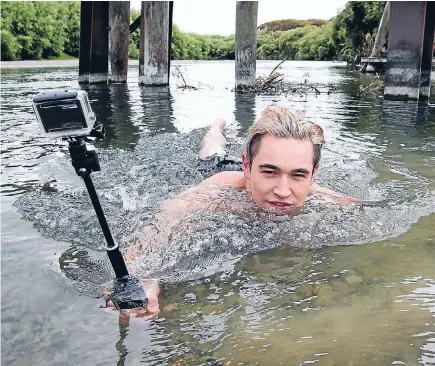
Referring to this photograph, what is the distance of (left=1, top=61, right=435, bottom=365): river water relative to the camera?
2398 mm

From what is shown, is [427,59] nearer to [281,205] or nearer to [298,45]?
[281,205]

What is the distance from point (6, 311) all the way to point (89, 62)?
1701 cm

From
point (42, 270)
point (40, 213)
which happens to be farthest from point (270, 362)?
point (40, 213)

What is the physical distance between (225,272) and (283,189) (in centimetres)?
63

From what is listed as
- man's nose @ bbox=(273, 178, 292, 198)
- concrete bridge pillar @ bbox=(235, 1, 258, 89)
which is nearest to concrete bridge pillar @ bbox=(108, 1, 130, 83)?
concrete bridge pillar @ bbox=(235, 1, 258, 89)

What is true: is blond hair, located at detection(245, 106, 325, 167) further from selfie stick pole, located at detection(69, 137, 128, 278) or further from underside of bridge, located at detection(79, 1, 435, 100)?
underside of bridge, located at detection(79, 1, 435, 100)

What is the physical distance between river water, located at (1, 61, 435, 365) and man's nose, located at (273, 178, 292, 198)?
0.37 meters

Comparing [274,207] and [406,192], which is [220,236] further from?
[406,192]

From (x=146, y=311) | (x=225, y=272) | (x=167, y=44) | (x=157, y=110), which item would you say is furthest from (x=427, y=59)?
(x=146, y=311)

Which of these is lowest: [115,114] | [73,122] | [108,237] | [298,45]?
[115,114]

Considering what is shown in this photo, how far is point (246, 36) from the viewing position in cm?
1510

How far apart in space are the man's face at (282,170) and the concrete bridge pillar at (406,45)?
9.46 m

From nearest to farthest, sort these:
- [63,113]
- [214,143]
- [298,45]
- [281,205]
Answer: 1. [63,113]
2. [281,205]
3. [214,143]
4. [298,45]

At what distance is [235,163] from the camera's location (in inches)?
220
